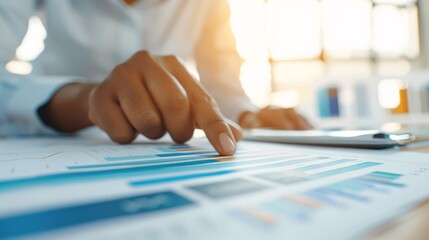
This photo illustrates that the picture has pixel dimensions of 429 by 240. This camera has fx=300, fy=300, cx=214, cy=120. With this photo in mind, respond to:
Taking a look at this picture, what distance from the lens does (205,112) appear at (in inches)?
12.3

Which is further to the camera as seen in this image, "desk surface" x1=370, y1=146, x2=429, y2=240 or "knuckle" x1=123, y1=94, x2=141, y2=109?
"knuckle" x1=123, y1=94, x2=141, y2=109

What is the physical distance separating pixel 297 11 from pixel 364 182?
2.72 meters

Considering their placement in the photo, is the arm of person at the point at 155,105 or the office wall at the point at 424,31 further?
the office wall at the point at 424,31

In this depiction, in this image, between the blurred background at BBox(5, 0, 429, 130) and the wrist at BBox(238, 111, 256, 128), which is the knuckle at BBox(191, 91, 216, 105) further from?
the blurred background at BBox(5, 0, 429, 130)

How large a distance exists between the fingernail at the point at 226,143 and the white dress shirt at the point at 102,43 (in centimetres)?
37

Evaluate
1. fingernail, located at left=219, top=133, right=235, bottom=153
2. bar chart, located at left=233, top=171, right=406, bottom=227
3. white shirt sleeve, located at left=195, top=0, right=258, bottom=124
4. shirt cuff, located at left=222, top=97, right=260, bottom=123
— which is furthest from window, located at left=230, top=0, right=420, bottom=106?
bar chart, located at left=233, top=171, right=406, bottom=227

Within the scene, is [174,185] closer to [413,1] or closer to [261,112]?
[261,112]

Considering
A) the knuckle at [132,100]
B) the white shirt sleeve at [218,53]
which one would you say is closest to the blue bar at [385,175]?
the knuckle at [132,100]

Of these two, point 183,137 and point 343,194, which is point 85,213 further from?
point 183,137

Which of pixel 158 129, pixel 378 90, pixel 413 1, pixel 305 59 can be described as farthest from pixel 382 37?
pixel 158 129

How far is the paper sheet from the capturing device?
97mm

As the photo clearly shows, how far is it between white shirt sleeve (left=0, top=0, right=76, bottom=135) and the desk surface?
0.52m

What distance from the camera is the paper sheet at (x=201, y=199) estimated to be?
97 millimetres

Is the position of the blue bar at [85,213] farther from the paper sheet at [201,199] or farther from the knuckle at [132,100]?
the knuckle at [132,100]
